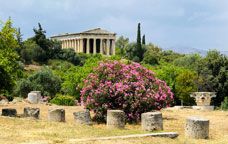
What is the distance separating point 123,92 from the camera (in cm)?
2023

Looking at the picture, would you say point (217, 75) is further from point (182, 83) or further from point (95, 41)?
point (95, 41)


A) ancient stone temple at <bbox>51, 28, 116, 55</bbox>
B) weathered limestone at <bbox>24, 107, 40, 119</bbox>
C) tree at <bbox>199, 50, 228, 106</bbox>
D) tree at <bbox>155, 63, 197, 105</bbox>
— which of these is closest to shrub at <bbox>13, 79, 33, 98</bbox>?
tree at <bbox>155, 63, 197, 105</bbox>

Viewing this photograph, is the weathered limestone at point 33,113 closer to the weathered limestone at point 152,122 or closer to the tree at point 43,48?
the weathered limestone at point 152,122

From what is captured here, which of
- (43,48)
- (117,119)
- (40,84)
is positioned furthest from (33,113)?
(43,48)

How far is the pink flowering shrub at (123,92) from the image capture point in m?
20.3

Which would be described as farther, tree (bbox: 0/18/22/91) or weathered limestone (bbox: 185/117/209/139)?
tree (bbox: 0/18/22/91)

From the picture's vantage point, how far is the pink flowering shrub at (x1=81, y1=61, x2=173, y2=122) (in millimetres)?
20297

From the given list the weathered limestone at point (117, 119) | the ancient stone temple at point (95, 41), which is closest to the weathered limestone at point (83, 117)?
the weathered limestone at point (117, 119)

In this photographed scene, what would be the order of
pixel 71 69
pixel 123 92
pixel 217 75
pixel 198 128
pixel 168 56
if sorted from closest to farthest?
1. pixel 198 128
2. pixel 123 92
3. pixel 217 75
4. pixel 71 69
5. pixel 168 56

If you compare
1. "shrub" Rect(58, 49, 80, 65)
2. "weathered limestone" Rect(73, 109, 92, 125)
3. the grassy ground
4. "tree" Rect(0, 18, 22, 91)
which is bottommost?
the grassy ground

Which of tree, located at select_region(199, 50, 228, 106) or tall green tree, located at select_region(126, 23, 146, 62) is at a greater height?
tall green tree, located at select_region(126, 23, 146, 62)

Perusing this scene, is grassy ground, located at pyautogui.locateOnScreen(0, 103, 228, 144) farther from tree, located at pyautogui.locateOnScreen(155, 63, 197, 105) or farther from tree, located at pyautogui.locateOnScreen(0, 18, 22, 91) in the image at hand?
tree, located at pyautogui.locateOnScreen(155, 63, 197, 105)

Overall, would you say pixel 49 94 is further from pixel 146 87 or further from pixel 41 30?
pixel 41 30

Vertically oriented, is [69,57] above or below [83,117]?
above
